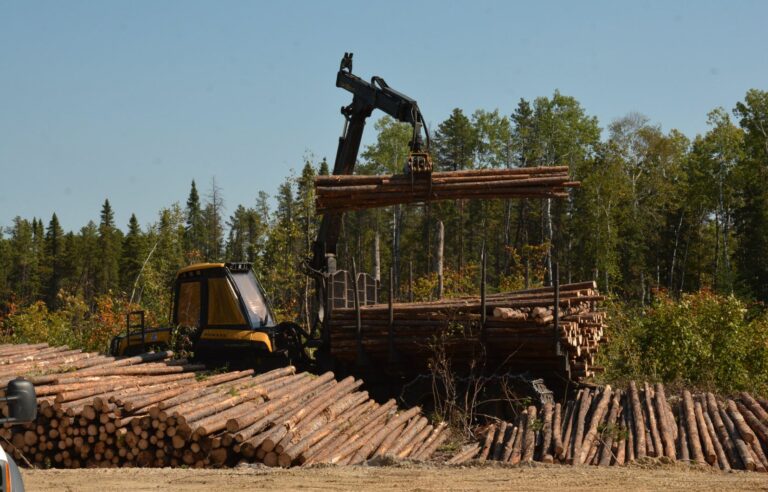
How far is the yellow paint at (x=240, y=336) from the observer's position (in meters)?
16.2

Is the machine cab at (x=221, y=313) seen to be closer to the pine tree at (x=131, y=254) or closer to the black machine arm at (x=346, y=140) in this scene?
the black machine arm at (x=346, y=140)

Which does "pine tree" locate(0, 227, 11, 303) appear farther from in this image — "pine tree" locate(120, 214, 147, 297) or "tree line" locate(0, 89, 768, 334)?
"tree line" locate(0, 89, 768, 334)

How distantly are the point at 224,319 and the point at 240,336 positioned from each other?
458 mm

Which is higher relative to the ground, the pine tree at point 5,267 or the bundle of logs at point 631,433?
the pine tree at point 5,267

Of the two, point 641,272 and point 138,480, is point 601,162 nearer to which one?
point 641,272

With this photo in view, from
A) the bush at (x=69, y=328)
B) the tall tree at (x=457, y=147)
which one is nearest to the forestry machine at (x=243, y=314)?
the bush at (x=69, y=328)

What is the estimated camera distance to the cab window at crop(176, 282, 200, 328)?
1659 cm

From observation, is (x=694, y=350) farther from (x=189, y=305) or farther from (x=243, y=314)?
(x=189, y=305)

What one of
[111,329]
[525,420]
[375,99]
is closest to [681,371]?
[525,420]

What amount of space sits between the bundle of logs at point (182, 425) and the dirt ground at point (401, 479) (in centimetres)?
60

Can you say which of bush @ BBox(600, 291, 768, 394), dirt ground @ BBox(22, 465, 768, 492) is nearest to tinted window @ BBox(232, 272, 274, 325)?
dirt ground @ BBox(22, 465, 768, 492)

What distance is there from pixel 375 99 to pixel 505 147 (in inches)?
1528

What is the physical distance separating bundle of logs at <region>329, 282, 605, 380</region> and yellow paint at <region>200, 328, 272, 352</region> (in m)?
1.52

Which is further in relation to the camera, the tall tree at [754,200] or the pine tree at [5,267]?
the pine tree at [5,267]
